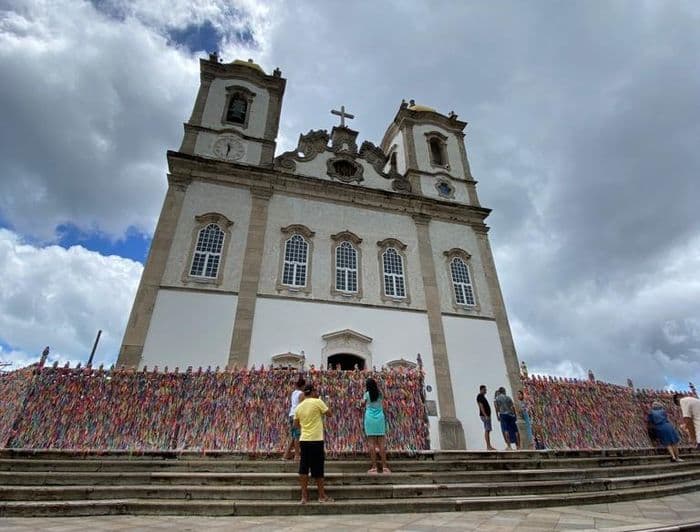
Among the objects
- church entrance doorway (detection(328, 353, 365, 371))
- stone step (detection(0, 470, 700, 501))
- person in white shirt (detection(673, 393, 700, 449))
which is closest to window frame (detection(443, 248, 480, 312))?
church entrance doorway (detection(328, 353, 365, 371))

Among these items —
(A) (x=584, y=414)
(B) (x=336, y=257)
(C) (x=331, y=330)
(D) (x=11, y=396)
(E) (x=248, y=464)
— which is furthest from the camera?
(B) (x=336, y=257)

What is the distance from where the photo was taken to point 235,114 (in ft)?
57.2

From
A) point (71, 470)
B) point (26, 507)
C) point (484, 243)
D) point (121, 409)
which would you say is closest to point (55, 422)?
point (121, 409)

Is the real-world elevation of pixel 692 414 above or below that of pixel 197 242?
below

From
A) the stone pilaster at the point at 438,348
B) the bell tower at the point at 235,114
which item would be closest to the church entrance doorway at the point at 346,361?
the stone pilaster at the point at 438,348

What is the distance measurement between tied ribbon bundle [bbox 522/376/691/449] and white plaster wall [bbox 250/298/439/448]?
3886 mm

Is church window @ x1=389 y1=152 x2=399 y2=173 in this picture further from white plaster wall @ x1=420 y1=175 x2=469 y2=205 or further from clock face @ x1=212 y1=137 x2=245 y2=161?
clock face @ x1=212 y1=137 x2=245 y2=161

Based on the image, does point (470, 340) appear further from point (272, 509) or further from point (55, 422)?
point (55, 422)

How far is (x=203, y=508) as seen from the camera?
4.64 meters

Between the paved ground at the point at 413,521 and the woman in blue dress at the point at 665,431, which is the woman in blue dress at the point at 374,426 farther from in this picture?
the woman in blue dress at the point at 665,431

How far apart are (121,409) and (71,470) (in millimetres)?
1701

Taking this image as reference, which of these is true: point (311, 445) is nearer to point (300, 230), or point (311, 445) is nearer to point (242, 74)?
point (300, 230)

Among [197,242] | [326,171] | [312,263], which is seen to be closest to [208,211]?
[197,242]

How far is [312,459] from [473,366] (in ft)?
34.0
